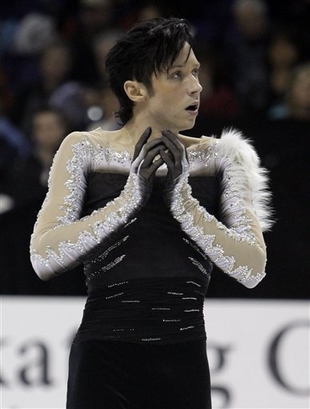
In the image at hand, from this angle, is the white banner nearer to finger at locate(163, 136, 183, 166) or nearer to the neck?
the neck

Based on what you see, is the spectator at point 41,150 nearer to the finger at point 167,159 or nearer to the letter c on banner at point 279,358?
the letter c on banner at point 279,358

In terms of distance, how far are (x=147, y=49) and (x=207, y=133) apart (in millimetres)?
2233

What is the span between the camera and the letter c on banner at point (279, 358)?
4.38 meters

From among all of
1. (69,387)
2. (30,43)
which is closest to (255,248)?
(69,387)

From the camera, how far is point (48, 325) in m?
4.51

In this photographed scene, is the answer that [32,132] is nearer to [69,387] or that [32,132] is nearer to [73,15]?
[73,15]

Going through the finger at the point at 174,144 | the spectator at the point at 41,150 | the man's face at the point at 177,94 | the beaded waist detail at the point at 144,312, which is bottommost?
the beaded waist detail at the point at 144,312

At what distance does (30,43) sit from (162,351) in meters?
5.08

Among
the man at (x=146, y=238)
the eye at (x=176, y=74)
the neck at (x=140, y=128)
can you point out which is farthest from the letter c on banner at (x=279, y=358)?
the eye at (x=176, y=74)

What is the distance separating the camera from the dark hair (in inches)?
107

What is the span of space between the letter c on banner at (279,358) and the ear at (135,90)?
194cm

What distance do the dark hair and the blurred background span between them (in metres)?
1.91

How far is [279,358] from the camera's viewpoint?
4.41 metres

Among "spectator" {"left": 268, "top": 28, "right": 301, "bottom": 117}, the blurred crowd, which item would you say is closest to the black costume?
the blurred crowd
